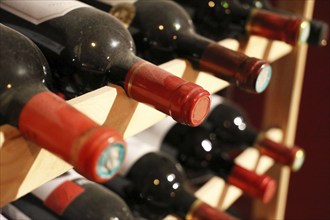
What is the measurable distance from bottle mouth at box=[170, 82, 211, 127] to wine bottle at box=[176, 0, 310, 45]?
9.7 inches

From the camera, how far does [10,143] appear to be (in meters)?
0.33

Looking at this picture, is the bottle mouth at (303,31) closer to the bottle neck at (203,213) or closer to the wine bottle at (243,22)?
the wine bottle at (243,22)

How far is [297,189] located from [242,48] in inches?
22.9

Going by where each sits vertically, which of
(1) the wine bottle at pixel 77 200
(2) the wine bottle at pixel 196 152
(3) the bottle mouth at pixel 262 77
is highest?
(3) the bottle mouth at pixel 262 77

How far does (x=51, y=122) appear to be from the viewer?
31cm

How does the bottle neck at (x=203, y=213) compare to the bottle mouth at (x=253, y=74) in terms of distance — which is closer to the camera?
the bottle mouth at (x=253, y=74)

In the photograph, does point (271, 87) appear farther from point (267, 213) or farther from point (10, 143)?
point (10, 143)

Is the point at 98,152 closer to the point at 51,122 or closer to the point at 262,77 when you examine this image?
the point at 51,122

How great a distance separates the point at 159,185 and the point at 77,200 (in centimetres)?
14

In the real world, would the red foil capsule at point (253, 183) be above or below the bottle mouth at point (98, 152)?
below

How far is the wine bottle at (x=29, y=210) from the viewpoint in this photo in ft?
1.67

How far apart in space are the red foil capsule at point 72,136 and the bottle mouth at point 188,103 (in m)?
0.07

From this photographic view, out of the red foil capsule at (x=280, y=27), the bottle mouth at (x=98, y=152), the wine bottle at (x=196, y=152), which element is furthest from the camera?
the wine bottle at (x=196, y=152)

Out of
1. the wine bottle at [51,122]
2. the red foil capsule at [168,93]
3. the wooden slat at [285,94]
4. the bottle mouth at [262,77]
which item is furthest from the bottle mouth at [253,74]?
the wooden slat at [285,94]
